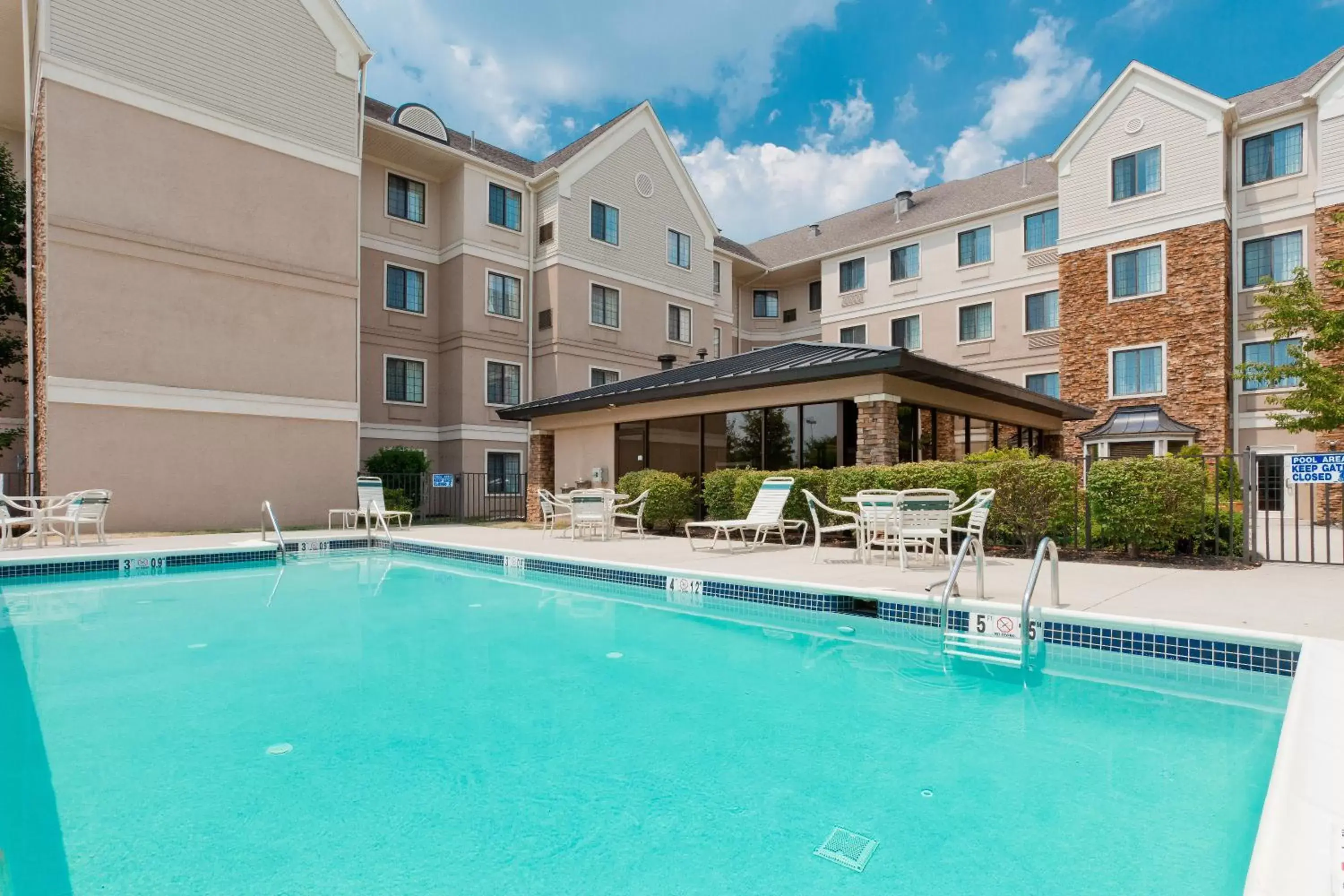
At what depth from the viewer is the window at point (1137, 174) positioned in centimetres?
2022

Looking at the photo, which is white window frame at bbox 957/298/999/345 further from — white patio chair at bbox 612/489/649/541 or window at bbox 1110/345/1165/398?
white patio chair at bbox 612/489/649/541

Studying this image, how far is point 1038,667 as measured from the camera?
5.16m

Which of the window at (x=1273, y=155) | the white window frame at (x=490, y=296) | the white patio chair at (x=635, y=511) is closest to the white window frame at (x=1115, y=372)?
the window at (x=1273, y=155)

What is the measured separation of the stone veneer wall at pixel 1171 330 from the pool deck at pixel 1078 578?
13.0m

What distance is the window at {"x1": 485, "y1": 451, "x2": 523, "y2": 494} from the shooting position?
69.9 ft

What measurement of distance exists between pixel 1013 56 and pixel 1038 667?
67.2 ft

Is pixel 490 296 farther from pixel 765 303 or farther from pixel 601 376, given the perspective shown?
pixel 765 303

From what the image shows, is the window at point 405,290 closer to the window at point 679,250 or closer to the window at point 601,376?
the window at point 601,376

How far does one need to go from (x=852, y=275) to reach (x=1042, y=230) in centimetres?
689

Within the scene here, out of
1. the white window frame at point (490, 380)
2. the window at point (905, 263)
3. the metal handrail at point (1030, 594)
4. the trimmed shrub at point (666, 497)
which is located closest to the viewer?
the metal handrail at point (1030, 594)

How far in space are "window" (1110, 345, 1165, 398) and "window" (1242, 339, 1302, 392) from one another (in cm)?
185

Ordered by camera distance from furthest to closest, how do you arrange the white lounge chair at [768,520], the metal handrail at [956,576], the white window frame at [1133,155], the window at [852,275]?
the window at [852,275]
the white window frame at [1133,155]
the white lounge chair at [768,520]
the metal handrail at [956,576]

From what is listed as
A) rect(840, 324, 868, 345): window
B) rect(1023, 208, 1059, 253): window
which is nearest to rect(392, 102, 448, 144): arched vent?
rect(840, 324, 868, 345): window

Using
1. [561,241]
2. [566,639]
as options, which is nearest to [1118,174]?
[561,241]
